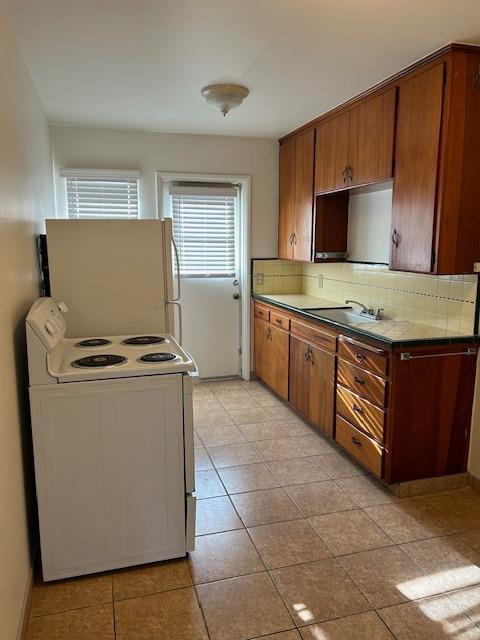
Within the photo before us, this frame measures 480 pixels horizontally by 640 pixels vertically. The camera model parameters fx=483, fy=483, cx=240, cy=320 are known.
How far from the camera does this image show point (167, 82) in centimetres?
308

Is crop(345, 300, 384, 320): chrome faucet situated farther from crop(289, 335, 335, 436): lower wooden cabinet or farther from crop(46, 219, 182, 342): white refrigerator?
crop(46, 219, 182, 342): white refrigerator

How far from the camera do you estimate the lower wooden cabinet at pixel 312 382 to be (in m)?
3.46

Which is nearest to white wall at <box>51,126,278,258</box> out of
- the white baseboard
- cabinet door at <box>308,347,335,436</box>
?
cabinet door at <box>308,347,335,436</box>

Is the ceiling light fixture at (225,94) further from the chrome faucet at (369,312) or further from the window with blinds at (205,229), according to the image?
the chrome faucet at (369,312)

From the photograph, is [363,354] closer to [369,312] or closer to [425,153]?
[369,312]

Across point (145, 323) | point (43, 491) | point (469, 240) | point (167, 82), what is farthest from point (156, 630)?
point (167, 82)

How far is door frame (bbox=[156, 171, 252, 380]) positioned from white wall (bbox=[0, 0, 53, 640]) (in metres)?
1.91

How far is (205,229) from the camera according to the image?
4.87 meters

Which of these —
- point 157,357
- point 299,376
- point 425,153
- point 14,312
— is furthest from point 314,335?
point 14,312

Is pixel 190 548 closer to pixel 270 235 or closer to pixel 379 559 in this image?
pixel 379 559

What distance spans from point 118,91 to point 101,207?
4.38ft

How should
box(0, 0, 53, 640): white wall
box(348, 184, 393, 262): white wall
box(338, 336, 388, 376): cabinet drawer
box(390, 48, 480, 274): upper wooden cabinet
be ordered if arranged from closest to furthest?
box(0, 0, 53, 640): white wall, box(390, 48, 480, 274): upper wooden cabinet, box(338, 336, 388, 376): cabinet drawer, box(348, 184, 393, 262): white wall

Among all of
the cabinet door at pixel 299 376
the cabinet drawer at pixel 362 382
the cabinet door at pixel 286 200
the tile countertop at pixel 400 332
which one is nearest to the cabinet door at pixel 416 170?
the tile countertop at pixel 400 332

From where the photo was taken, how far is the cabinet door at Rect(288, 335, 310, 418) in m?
3.83
